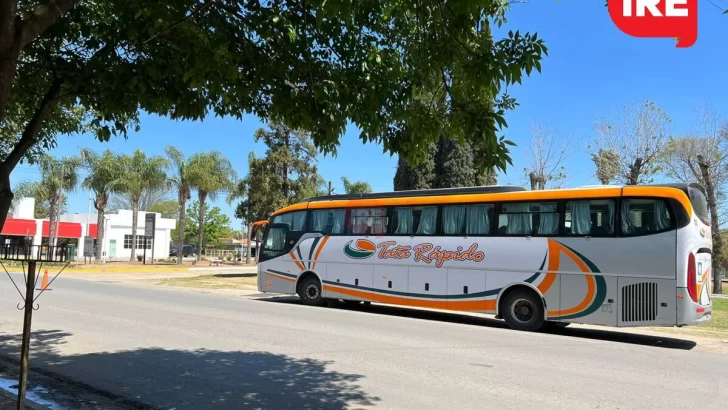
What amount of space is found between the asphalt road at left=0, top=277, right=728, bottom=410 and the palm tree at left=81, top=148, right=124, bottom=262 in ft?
101

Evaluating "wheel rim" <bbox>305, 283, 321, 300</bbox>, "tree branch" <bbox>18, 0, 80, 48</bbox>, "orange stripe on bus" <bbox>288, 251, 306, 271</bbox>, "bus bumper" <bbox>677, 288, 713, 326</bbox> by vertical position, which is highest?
"tree branch" <bbox>18, 0, 80, 48</bbox>

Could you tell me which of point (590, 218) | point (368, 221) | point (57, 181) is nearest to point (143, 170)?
point (57, 181)

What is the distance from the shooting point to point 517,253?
13484mm

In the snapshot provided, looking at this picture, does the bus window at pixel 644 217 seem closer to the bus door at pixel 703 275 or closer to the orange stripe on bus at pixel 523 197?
the orange stripe on bus at pixel 523 197

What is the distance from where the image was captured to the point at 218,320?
40.6ft

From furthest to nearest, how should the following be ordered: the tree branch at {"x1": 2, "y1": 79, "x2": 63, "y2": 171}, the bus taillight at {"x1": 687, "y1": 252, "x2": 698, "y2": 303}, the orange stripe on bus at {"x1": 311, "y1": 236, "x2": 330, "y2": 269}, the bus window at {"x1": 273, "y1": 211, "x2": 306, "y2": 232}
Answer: the bus window at {"x1": 273, "y1": 211, "x2": 306, "y2": 232}, the orange stripe on bus at {"x1": 311, "y1": 236, "x2": 330, "y2": 269}, the bus taillight at {"x1": 687, "y1": 252, "x2": 698, "y2": 303}, the tree branch at {"x1": 2, "y1": 79, "x2": 63, "y2": 171}

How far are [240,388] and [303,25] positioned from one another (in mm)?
4229

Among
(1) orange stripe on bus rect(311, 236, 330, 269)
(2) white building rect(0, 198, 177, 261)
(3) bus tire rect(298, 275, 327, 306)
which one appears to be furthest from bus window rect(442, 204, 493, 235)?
(2) white building rect(0, 198, 177, 261)

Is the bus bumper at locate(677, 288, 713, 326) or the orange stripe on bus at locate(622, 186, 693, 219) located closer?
the bus bumper at locate(677, 288, 713, 326)

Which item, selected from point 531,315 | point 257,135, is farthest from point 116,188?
point 531,315

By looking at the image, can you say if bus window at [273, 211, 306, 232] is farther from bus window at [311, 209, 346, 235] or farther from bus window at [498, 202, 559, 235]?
bus window at [498, 202, 559, 235]

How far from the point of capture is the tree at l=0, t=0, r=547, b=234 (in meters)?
5.02

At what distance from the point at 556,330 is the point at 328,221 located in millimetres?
7461

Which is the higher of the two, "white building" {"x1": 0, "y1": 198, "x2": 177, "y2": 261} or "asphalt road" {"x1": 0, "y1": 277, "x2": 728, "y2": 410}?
"white building" {"x1": 0, "y1": 198, "x2": 177, "y2": 261}
